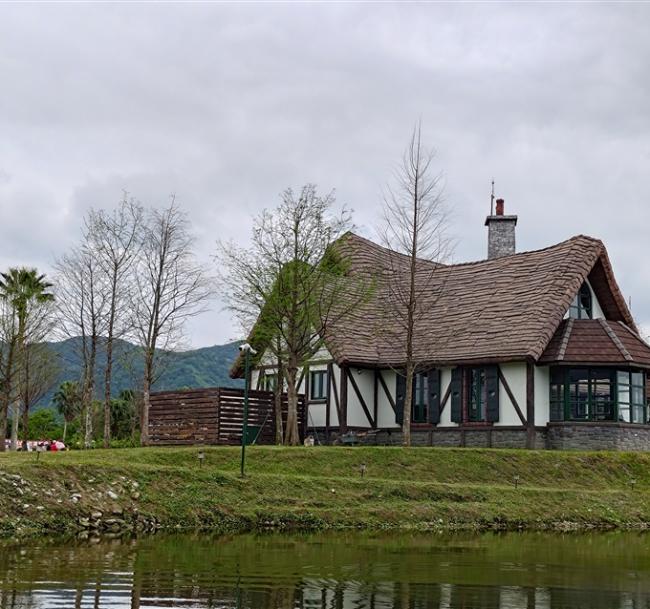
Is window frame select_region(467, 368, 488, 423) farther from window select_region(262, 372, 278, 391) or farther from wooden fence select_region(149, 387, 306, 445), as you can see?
window select_region(262, 372, 278, 391)

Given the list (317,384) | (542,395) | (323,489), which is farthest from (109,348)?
(542,395)

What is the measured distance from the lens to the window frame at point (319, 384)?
113 feet

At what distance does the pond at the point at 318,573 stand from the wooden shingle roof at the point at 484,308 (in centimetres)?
1406

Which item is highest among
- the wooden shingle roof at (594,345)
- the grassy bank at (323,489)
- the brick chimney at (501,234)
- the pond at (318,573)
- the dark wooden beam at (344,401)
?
the brick chimney at (501,234)

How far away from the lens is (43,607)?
Result: 9.25m

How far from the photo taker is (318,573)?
12.5m

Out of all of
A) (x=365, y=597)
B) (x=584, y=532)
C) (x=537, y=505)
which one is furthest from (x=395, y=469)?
(x=365, y=597)

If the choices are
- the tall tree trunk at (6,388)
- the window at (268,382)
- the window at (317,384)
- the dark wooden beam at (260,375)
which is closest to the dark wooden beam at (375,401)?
the window at (317,384)

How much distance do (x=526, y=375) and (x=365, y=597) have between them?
846 inches

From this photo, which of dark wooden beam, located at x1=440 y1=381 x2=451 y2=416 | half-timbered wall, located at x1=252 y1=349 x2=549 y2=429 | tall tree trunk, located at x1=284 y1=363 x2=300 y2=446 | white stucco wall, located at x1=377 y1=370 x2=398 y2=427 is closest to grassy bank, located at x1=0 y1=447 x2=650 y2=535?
half-timbered wall, located at x1=252 y1=349 x2=549 y2=429

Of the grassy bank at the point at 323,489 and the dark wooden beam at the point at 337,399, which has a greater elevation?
the dark wooden beam at the point at 337,399

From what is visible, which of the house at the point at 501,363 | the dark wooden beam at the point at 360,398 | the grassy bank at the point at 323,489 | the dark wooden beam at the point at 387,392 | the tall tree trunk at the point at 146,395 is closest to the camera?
the grassy bank at the point at 323,489

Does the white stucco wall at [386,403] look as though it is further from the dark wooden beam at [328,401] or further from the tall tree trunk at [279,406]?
the tall tree trunk at [279,406]

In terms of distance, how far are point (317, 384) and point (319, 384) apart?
0.31 feet
